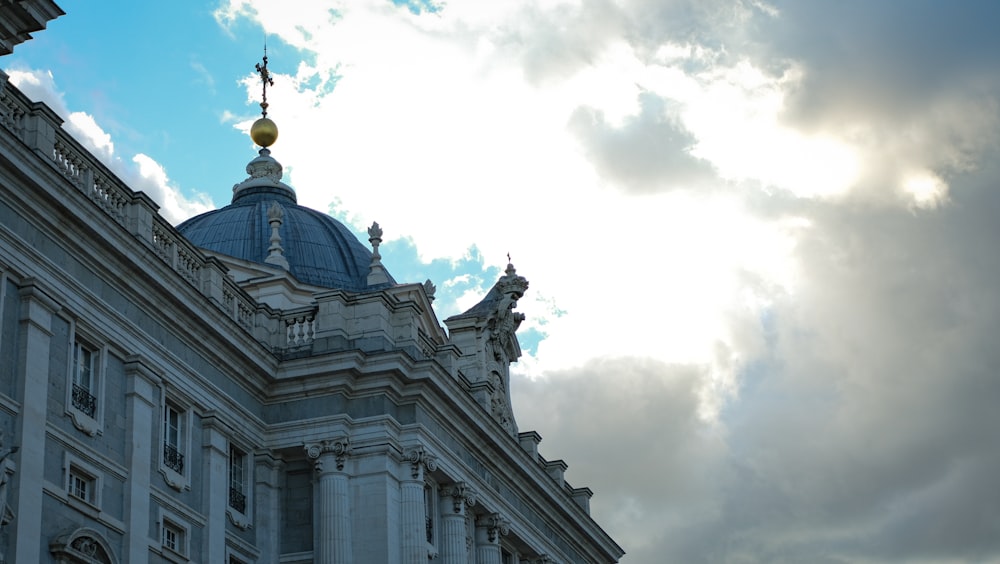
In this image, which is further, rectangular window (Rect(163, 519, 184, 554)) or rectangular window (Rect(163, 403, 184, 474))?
rectangular window (Rect(163, 403, 184, 474))

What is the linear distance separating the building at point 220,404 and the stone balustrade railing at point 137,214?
0.05 m

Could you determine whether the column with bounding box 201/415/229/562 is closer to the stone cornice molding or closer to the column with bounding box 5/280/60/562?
the stone cornice molding

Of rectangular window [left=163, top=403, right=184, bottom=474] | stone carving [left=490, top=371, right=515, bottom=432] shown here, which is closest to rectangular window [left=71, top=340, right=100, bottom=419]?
rectangular window [left=163, top=403, right=184, bottom=474]

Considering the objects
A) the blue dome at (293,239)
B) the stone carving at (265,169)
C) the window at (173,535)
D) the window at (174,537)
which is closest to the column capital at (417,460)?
the window at (173,535)

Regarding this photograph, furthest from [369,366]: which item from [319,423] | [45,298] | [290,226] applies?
[290,226]

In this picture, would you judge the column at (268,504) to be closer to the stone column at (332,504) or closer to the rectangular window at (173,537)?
the stone column at (332,504)

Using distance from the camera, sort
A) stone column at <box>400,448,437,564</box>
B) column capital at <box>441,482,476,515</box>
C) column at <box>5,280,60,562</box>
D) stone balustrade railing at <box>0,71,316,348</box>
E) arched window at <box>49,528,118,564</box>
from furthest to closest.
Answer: column capital at <box>441,482,476,515</box>, stone column at <box>400,448,437,564</box>, stone balustrade railing at <box>0,71,316,348</box>, arched window at <box>49,528,118,564</box>, column at <box>5,280,60,562</box>

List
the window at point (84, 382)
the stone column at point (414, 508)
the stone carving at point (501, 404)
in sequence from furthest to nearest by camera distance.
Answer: the stone carving at point (501, 404)
the stone column at point (414, 508)
the window at point (84, 382)

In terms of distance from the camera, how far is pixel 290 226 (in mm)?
57344

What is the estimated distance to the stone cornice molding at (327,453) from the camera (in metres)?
39.8

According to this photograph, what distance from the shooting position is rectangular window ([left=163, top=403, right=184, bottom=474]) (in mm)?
36031

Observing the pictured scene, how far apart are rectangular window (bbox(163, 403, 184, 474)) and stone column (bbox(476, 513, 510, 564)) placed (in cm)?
1115

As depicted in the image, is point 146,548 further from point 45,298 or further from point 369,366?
point 369,366

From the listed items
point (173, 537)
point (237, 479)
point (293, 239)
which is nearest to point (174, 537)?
point (173, 537)
